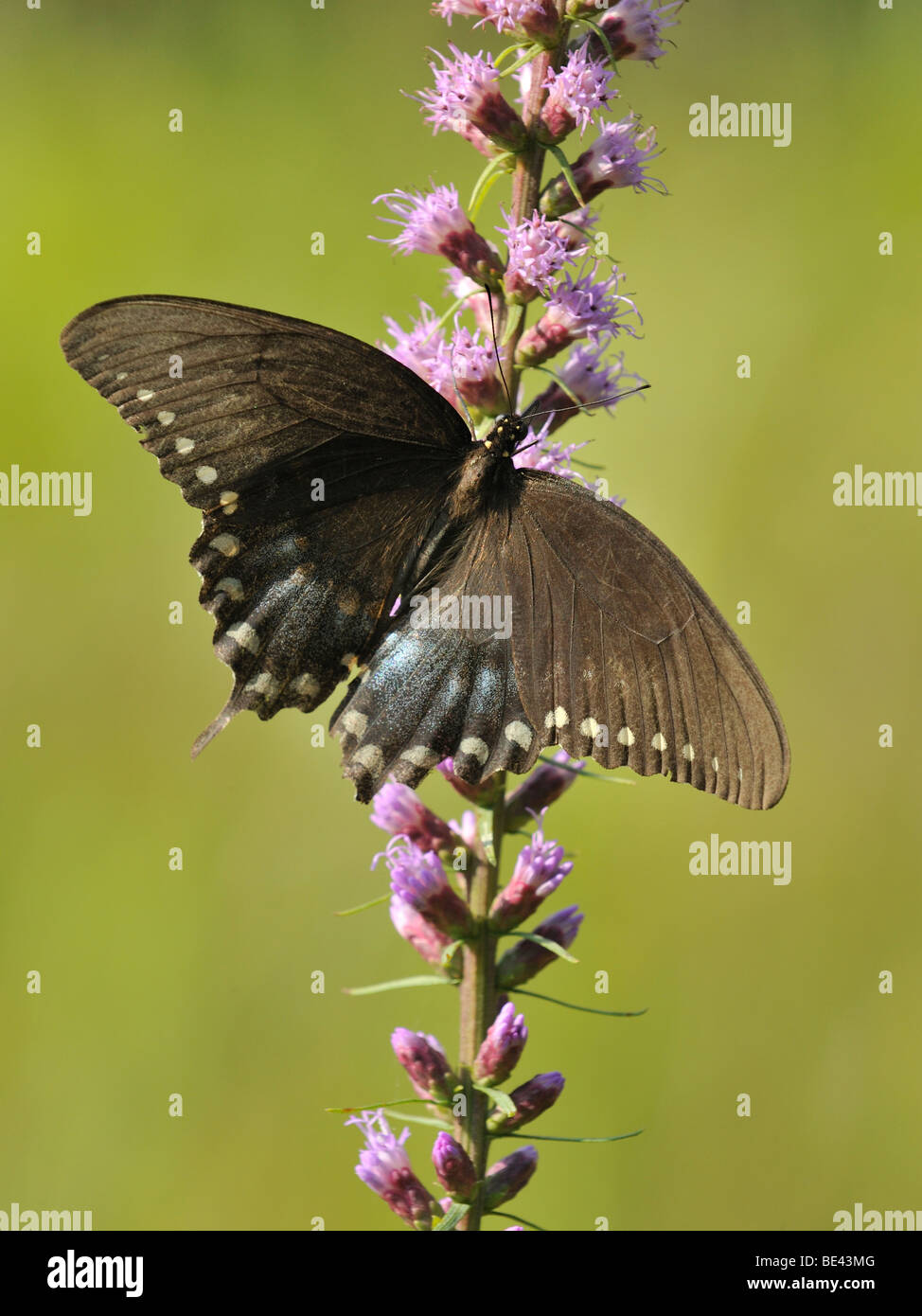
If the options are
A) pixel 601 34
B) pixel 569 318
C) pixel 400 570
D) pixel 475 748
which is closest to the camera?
pixel 601 34

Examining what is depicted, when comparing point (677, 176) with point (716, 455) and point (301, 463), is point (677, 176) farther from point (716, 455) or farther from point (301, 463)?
point (301, 463)

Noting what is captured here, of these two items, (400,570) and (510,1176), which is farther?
(400,570)

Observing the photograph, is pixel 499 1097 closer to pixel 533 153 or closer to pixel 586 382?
pixel 586 382

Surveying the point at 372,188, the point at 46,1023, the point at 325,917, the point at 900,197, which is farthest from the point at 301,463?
the point at 900,197

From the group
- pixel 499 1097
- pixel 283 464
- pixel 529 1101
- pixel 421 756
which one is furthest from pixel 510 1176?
pixel 283 464

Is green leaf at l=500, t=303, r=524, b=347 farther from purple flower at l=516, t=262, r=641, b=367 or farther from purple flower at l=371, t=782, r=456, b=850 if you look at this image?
purple flower at l=371, t=782, r=456, b=850

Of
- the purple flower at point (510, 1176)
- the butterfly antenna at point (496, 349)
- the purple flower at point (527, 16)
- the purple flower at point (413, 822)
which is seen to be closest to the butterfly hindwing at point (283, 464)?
the butterfly antenna at point (496, 349)
